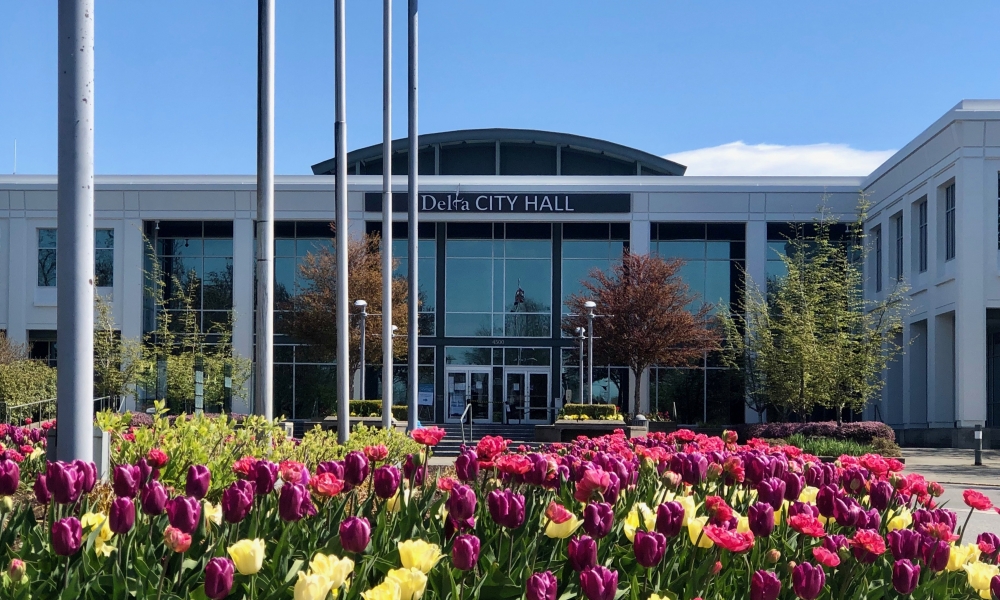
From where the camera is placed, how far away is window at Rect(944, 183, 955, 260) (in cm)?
3606

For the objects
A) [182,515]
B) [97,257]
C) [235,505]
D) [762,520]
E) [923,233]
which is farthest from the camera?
[97,257]

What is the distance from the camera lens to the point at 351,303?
Result: 133 ft

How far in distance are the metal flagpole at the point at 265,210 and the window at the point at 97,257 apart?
3501 centimetres

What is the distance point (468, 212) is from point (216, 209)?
398 inches

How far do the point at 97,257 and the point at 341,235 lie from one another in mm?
31806

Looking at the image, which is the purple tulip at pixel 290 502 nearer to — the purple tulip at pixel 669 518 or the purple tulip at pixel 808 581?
the purple tulip at pixel 669 518

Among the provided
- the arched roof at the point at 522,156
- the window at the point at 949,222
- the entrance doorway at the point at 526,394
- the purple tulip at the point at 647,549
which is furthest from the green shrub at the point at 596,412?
the purple tulip at the point at 647,549

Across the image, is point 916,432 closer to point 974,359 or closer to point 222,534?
point 974,359

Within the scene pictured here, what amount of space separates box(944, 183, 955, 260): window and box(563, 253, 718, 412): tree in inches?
330

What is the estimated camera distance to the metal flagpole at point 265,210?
11.8m

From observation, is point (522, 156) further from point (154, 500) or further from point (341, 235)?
point (154, 500)

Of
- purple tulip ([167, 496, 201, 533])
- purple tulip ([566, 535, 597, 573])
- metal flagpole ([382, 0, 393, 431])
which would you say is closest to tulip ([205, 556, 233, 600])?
purple tulip ([167, 496, 201, 533])

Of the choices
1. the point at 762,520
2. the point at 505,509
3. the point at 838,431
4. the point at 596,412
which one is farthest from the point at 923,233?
the point at 505,509

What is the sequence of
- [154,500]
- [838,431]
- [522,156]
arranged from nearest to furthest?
1. [154,500]
2. [838,431]
3. [522,156]
